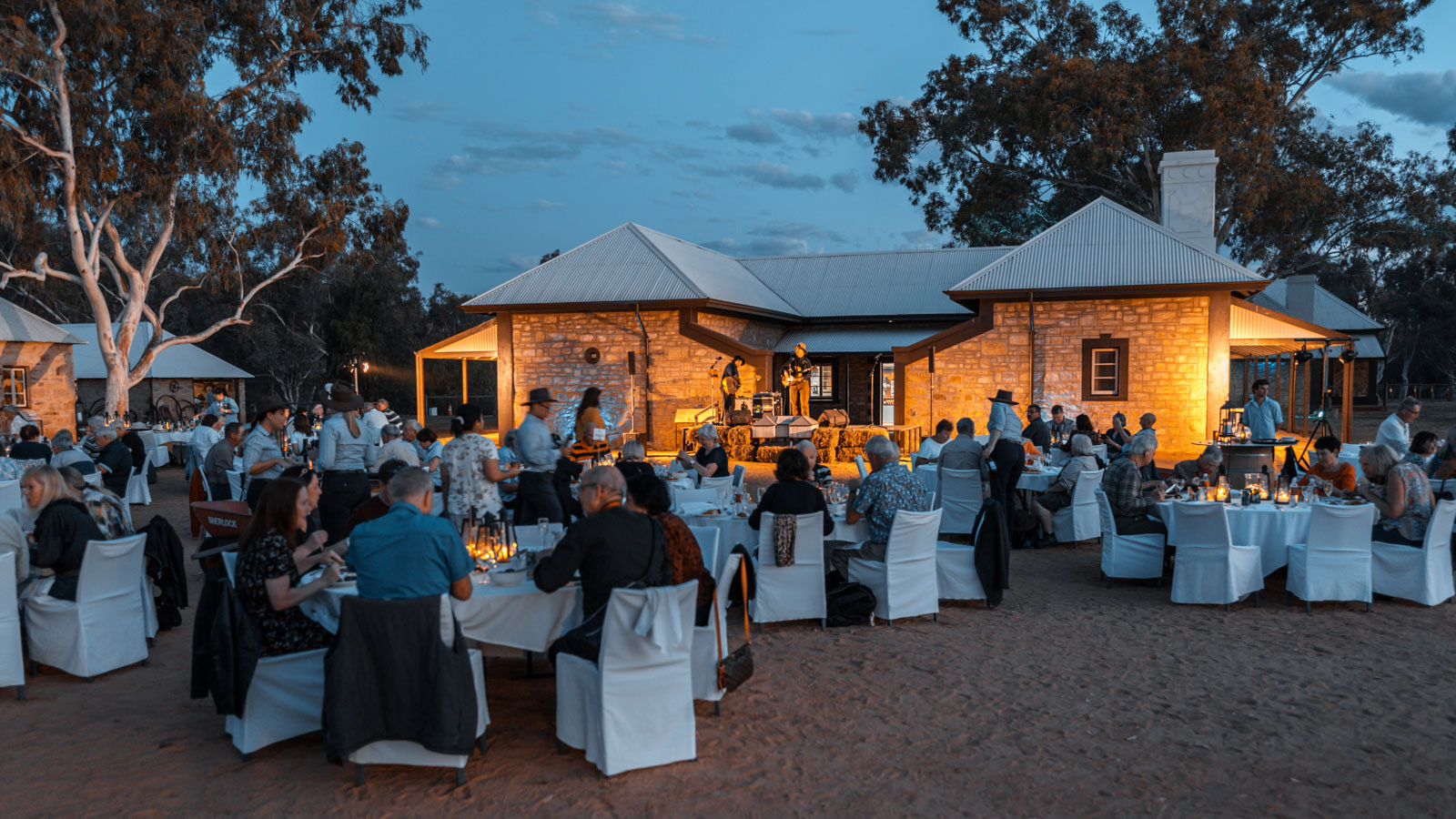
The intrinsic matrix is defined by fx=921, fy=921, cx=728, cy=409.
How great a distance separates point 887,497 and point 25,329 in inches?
859

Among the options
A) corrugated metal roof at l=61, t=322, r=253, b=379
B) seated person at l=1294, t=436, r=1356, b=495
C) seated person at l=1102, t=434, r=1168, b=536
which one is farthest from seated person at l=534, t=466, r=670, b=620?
corrugated metal roof at l=61, t=322, r=253, b=379

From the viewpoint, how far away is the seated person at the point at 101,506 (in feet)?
17.7

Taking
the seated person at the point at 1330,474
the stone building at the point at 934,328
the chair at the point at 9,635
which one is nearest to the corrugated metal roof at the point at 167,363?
the stone building at the point at 934,328

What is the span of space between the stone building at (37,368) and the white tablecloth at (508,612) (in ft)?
64.5

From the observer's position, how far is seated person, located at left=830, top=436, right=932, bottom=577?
6020 mm

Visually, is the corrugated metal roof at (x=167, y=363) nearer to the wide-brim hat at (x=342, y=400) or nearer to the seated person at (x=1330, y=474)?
the wide-brim hat at (x=342, y=400)

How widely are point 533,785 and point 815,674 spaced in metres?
1.88

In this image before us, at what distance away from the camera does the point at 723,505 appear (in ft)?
22.8

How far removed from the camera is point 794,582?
19.7 ft

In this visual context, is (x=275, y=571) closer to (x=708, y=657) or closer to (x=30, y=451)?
(x=708, y=657)

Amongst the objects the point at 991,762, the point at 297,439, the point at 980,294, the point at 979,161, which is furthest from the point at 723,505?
the point at 979,161

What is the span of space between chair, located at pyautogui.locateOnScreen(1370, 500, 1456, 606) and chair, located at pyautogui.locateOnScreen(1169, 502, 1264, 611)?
2.51 ft

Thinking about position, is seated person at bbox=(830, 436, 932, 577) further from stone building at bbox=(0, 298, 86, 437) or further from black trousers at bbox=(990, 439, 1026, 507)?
stone building at bbox=(0, 298, 86, 437)

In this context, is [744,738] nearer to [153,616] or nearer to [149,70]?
[153,616]
